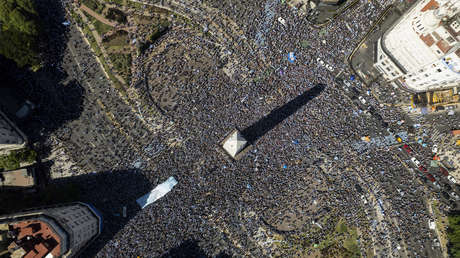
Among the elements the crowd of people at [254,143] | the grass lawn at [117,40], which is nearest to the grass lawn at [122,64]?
the crowd of people at [254,143]

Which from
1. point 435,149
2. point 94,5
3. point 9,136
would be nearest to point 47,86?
point 9,136

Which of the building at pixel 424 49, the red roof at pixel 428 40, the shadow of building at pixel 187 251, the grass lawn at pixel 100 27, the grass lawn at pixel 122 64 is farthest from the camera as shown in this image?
the grass lawn at pixel 100 27

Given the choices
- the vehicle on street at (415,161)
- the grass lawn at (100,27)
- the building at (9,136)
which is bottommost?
the vehicle on street at (415,161)

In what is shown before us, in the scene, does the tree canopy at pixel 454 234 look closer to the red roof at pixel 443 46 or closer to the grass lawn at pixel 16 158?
the red roof at pixel 443 46

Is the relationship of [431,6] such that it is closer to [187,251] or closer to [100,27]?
[100,27]

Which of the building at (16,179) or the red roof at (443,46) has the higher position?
the red roof at (443,46)

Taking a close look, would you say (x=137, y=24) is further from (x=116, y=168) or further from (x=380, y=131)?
(x=380, y=131)

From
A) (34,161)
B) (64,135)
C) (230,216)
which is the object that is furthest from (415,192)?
(34,161)
